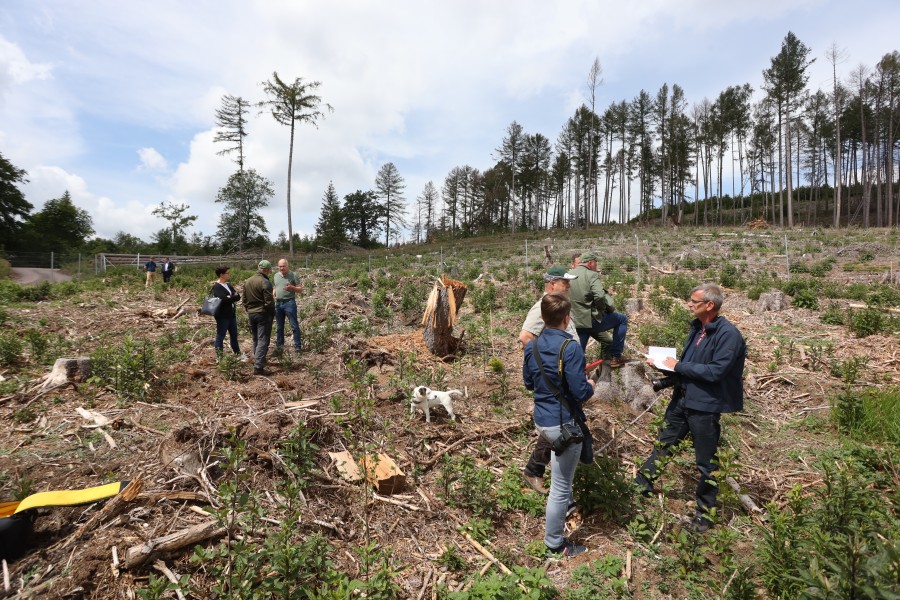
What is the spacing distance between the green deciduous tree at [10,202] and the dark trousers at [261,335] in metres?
41.1

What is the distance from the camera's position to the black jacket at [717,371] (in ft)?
10.3

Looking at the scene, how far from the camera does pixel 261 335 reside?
6543mm

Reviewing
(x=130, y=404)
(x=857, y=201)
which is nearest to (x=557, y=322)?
(x=130, y=404)

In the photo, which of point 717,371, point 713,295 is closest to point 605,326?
point 713,295

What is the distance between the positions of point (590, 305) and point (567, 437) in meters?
2.70

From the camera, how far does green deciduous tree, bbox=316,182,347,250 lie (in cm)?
4366

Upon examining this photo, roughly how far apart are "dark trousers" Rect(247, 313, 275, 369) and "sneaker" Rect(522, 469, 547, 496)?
459cm

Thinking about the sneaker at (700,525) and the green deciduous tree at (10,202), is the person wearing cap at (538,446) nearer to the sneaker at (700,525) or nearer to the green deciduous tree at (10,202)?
the sneaker at (700,525)

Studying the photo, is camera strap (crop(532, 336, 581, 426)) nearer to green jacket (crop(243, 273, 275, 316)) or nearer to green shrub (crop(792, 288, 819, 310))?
green jacket (crop(243, 273, 275, 316))

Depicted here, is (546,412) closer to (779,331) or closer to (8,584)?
(8,584)

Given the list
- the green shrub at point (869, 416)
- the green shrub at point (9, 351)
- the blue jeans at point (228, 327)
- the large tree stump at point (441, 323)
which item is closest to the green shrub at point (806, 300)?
the green shrub at point (869, 416)

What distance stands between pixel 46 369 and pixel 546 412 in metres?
7.62

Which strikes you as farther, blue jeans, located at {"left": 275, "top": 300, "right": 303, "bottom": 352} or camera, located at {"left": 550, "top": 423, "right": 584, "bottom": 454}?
blue jeans, located at {"left": 275, "top": 300, "right": 303, "bottom": 352}

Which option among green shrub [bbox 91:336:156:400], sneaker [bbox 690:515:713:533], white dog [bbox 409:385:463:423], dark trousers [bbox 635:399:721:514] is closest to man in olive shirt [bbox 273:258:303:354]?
green shrub [bbox 91:336:156:400]
